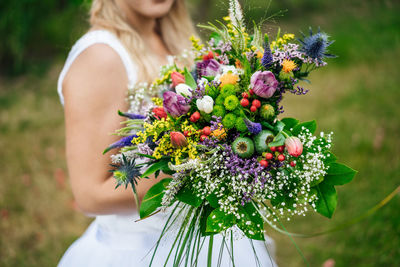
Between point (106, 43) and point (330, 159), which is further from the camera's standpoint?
point (106, 43)

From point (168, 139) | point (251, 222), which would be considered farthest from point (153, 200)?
point (251, 222)

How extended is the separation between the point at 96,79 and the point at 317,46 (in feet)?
3.06

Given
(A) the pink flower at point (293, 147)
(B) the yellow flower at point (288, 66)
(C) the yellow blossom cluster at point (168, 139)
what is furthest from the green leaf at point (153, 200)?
(B) the yellow flower at point (288, 66)

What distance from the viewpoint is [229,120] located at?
1.04 meters

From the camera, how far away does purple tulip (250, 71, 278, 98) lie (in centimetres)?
102

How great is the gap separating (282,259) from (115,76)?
8.01 feet

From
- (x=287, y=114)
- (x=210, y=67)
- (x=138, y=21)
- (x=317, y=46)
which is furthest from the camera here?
(x=287, y=114)

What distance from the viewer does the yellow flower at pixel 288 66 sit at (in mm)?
1059

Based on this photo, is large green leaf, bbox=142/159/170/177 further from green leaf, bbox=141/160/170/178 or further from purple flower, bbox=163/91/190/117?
purple flower, bbox=163/91/190/117

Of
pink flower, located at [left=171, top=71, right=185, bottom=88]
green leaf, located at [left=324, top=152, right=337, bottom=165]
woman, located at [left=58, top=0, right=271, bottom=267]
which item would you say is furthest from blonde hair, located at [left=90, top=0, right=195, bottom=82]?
green leaf, located at [left=324, top=152, right=337, bottom=165]

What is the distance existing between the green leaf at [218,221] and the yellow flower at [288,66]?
0.51m

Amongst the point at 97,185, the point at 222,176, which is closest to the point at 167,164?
the point at 222,176

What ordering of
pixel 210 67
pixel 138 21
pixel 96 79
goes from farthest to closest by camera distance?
pixel 138 21
pixel 96 79
pixel 210 67

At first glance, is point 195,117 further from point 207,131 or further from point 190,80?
point 190,80
